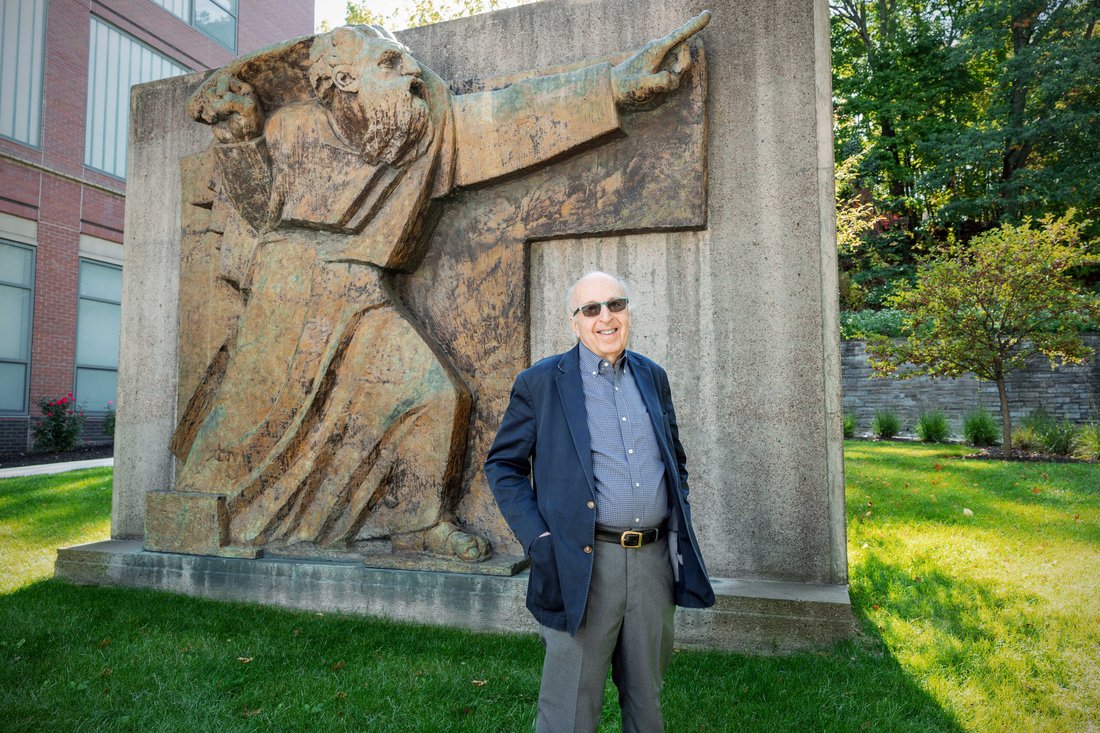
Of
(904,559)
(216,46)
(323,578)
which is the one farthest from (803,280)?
(216,46)

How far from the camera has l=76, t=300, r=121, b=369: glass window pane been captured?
16750 millimetres

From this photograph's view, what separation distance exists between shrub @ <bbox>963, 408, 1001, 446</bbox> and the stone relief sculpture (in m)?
12.4

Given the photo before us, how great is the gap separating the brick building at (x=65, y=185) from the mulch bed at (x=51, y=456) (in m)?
0.77

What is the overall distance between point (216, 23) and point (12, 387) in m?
11.5

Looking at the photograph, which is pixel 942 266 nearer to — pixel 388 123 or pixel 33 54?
pixel 388 123

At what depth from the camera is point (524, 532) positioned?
2.10 meters

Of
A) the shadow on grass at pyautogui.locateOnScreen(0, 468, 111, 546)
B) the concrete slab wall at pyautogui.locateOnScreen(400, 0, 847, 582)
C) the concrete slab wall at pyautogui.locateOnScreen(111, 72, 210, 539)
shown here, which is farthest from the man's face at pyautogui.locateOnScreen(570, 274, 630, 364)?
the shadow on grass at pyautogui.locateOnScreen(0, 468, 111, 546)

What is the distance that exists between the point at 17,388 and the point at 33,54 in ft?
23.1

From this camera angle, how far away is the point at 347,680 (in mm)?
3312

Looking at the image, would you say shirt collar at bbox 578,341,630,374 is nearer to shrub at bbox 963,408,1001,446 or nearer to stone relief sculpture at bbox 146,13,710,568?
stone relief sculpture at bbox 146,13,710,568

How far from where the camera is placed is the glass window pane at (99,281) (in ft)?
54.9

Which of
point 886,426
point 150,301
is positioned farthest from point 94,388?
point 886,426

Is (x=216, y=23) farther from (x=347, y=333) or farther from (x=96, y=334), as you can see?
(x=347, y=333)

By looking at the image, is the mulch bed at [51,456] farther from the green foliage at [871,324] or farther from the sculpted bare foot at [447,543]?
the green foliage at [871,324]
